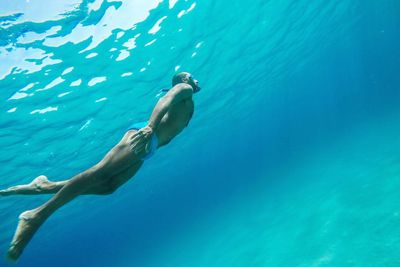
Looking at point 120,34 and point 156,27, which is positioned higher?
point 156,27

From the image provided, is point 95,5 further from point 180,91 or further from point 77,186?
point 77,186

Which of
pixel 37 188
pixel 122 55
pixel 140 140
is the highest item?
pixel 122 55

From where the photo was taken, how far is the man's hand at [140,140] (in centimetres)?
466

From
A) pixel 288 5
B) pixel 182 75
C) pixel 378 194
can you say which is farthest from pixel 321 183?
pixel 182 75

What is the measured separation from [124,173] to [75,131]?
18404 mm

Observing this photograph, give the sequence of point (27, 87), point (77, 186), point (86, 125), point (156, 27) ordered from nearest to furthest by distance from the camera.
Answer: point (77, 186), point (27, 87), point (156, 27), point (86, 125)

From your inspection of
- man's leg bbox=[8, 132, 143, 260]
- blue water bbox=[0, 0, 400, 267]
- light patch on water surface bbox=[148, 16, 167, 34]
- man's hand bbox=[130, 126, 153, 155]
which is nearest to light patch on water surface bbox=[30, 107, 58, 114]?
blue water bbox=[0, 0, 400, 267]

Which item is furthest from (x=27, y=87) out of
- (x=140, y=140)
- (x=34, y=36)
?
(x=140, y=140)

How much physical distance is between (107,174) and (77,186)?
0.44 metres

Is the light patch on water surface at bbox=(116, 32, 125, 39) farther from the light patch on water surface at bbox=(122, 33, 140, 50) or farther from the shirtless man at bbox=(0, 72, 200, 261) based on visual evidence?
the shirtless man at bbox=(0, 72, 200, 261)

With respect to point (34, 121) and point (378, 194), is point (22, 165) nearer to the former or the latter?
point (34, 121)

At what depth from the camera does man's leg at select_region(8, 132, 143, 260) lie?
4492mm

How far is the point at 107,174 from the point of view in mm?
4754

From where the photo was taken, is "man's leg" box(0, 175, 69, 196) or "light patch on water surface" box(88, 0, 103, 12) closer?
"man's leg" box(0, 175, 69, 196)
